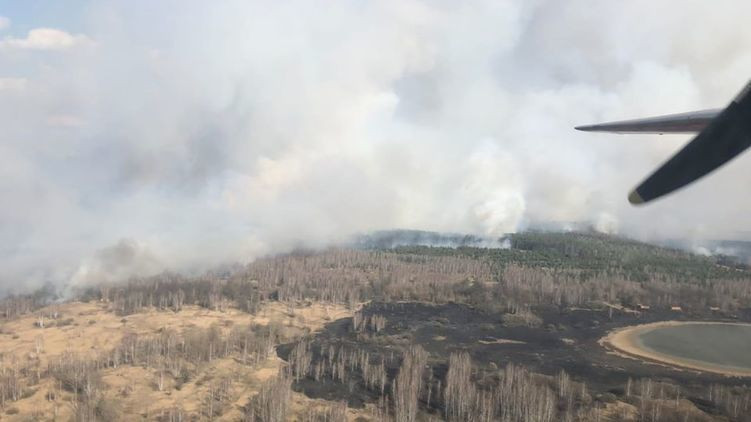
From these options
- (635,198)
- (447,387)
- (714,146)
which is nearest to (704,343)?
(447,387)

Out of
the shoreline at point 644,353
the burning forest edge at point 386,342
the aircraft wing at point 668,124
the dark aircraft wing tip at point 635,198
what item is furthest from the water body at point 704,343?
the dark aircraft wing tip at point 635,198

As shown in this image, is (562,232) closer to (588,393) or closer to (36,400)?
(588,393)

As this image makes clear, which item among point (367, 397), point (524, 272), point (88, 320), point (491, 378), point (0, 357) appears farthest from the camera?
point (524, 272)

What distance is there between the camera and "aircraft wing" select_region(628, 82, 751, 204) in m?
3.43

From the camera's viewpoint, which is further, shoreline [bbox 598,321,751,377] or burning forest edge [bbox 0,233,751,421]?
shoreline [bbox 598,321,751,377]

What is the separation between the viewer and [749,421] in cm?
4156

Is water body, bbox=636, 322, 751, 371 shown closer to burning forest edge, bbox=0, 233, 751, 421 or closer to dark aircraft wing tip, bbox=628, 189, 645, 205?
burning forest edge, bbox=0, 233, 751, 421

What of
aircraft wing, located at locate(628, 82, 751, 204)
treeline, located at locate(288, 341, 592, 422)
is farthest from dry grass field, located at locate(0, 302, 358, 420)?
aircraft wing, located at locate(628, 82, 751, 204)

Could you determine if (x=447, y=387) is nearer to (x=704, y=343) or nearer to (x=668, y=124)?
(x=668, y=124)

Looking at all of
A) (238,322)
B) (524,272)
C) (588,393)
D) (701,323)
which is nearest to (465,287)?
(524,272)

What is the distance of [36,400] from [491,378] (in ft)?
139

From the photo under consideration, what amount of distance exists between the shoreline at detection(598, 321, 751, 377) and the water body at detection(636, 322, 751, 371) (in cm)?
44

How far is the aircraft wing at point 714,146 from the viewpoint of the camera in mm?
3434

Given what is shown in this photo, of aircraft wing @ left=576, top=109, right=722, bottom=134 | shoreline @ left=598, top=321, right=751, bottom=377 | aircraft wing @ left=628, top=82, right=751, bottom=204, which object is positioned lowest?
shoreline @ left=598, top=321, right=751, bottom=377
